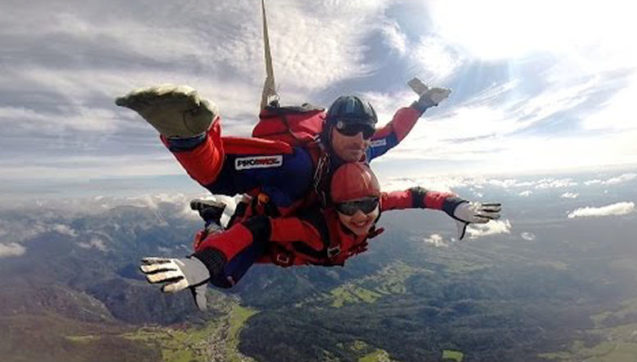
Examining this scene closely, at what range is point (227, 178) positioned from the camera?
18.0 ft

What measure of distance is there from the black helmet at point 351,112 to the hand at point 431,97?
115 inches

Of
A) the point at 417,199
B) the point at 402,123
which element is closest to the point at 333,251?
the point at 417,199

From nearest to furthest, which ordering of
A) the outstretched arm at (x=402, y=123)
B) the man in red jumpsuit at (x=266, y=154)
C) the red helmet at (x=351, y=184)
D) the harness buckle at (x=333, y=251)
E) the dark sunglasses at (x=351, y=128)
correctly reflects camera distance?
the man in red jumpsuit at (x=266, y=154) < the red helmet at (x=351, y=184) < the dark sunglasses at (x=351, y=128) < the harness buckle at (x=333, y=251) < the outstretched arm at (x=402, y=123)

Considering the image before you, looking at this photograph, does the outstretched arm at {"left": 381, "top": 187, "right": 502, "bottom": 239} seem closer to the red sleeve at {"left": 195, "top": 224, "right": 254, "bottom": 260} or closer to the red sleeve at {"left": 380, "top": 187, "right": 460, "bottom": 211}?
the red sleeve at {"left": 380, "top": 187, "right": 460, "bottom": 211}

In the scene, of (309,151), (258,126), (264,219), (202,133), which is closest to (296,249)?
(264,219)

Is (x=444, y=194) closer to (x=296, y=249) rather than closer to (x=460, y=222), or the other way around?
(x=460, y=222)

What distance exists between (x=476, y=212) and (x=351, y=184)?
2701mm

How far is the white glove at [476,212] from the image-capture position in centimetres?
731

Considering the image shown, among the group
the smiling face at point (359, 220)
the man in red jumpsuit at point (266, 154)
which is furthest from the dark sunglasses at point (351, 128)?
the smiling face at point (359, 220)

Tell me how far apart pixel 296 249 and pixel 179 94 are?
145 inches

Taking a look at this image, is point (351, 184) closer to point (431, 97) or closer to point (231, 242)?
point (231, 242)

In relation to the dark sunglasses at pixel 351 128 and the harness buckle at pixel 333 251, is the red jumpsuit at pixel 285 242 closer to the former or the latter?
the harness buckle at pixel 333 251

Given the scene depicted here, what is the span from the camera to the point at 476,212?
7414 mm

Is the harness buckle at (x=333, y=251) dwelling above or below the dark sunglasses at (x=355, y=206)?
below
